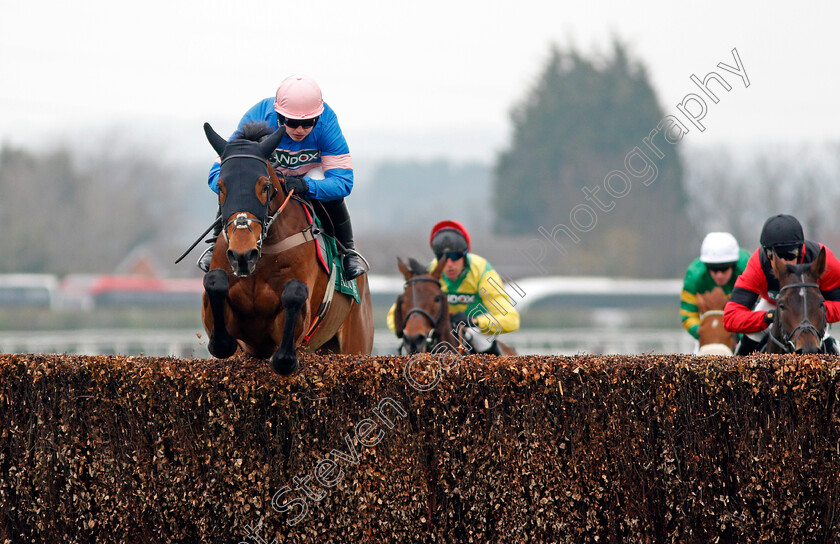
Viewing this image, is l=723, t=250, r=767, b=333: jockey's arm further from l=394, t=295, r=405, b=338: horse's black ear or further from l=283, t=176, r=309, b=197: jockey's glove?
l=283, t=176, r=309, b=197: jockey's glove

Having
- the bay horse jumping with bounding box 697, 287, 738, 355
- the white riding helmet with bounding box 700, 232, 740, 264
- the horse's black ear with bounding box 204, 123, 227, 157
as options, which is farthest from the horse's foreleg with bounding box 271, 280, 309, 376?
the white riding helmet with bounding box 700, 232, 740, 264

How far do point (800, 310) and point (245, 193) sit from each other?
3101 millimetres

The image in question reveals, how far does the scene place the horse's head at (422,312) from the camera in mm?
7000

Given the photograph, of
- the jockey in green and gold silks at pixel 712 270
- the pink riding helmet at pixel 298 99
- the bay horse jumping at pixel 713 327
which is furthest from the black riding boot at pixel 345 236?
the jockey in green and gold silks at pixel 712 270

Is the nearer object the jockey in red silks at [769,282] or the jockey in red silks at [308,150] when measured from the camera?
the jockey in red silks at [308,150]

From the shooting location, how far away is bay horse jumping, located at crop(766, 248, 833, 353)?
17.2 ft

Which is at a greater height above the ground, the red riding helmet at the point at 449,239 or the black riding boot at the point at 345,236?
the red riding helmet at the point at 449,239

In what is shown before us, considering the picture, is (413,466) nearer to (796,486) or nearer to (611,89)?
(796,486)

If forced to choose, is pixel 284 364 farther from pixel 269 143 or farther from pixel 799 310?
pixel 799 310

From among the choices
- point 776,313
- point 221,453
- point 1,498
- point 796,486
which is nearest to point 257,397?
point 221,453

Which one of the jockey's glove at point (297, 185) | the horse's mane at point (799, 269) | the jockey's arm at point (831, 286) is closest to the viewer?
the jockey's glove at point (297, 185)

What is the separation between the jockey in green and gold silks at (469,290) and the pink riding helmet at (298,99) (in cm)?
267

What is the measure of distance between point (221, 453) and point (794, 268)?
331cm

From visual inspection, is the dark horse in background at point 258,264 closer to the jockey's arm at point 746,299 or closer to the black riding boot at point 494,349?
the jockey's arm at point 746,299
